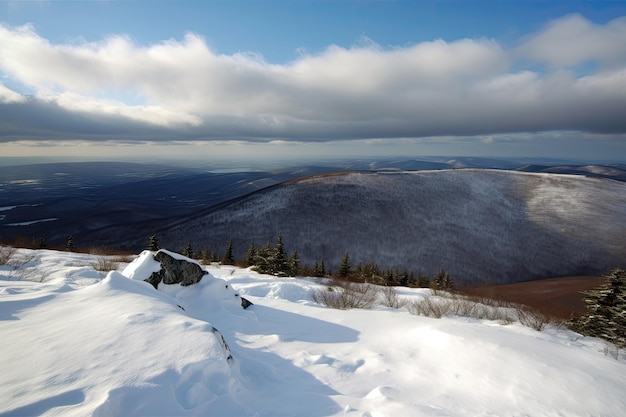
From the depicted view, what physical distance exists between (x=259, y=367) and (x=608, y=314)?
66.9 ft

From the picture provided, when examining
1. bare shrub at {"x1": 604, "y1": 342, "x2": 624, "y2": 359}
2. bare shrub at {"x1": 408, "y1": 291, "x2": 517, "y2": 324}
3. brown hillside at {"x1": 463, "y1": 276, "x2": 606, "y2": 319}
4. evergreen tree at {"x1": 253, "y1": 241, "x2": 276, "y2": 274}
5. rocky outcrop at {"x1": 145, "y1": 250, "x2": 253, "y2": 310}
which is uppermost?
rocky outcrop at {"x1": 145, "y1": 250, "x2": 253, "y2": 310}

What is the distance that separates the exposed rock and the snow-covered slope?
46.1m

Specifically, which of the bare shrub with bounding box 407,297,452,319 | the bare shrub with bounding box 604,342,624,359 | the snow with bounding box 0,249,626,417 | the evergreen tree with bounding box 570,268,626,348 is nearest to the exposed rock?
the snow with bounding box 0,249,626,417

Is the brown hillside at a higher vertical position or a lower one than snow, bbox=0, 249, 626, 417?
lower

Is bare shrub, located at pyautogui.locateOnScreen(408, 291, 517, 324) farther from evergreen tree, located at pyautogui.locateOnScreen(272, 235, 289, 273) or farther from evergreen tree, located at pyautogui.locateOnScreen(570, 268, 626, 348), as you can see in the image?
evergreen tree, located at pyautogui.locateOnScreen(272, 235, 289, 273)

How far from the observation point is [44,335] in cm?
634

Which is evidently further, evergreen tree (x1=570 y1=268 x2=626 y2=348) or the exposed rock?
evergreen tree (x1=570 y1=268 x2=626 y2=348)

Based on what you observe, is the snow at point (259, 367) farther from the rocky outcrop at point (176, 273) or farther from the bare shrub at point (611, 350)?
the bare shrub at point (611, 350)

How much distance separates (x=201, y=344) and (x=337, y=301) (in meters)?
13.8

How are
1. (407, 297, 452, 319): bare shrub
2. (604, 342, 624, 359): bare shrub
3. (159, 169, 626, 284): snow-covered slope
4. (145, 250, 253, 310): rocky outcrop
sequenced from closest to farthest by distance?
(604, 342, 624, 359): bare shrub < (145, 250, 253, 310): rocky outcrop < (407, 297, 452, 319): bare shrub < (159, 169, 626, 284): snow-covered slope

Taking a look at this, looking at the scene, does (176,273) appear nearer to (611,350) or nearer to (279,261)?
(279,261)

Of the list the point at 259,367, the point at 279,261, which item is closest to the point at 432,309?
the point at 259,367

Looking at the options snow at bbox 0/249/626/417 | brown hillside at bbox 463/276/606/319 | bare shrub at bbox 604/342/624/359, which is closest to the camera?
snow at bbox 0/249/626/417

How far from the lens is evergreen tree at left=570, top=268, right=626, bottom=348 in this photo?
15.2m
